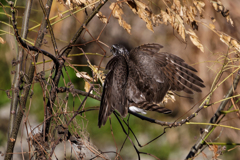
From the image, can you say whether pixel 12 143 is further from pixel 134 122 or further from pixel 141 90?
pixel 134 122

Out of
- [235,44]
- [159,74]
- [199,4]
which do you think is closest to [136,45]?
[159,74]

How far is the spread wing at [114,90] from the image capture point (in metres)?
1.13

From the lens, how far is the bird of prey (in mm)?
1229

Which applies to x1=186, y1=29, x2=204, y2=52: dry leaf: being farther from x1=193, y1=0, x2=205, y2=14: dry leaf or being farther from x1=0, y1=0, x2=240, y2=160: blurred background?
x1=0, y1=0, x2=240, y2=160: blurred background

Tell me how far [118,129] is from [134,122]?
0.67 feet

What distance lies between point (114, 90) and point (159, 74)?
47 cm

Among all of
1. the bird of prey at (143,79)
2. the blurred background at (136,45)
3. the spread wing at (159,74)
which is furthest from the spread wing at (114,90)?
Result: the blurred background at (136,45)

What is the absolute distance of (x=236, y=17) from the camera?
85.7 inches

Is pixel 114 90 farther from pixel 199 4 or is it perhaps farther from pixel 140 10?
pixel 199 4

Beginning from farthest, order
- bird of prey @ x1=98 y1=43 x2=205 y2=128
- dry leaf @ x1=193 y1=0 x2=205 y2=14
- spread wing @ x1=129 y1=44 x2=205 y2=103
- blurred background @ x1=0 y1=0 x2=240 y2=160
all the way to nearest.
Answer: blurred background @ x1=0 y1=0 x2=240 y2=160, spread wing @ x1=129 y1=44 x2=205 y2=103, dry leaf @ x1=193 y1=0 x2=205 y2=14, bird of prey @ x1=98 y1=43 x2=205 y2=128

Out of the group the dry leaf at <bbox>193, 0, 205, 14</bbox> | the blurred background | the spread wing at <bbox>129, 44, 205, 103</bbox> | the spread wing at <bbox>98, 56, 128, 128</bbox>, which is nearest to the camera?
the spread wing at <bbox>98, 56, 128, 128</bbox>

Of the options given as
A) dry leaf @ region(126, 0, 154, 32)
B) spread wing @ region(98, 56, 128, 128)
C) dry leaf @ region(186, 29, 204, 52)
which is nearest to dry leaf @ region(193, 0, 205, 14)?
dry leaf @ region(186, 29, 204, 52)

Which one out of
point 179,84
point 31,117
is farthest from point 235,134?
point 31,117

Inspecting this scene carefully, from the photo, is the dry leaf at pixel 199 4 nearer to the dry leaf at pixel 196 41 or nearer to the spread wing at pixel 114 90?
the dry leaf at pixel 196 41
